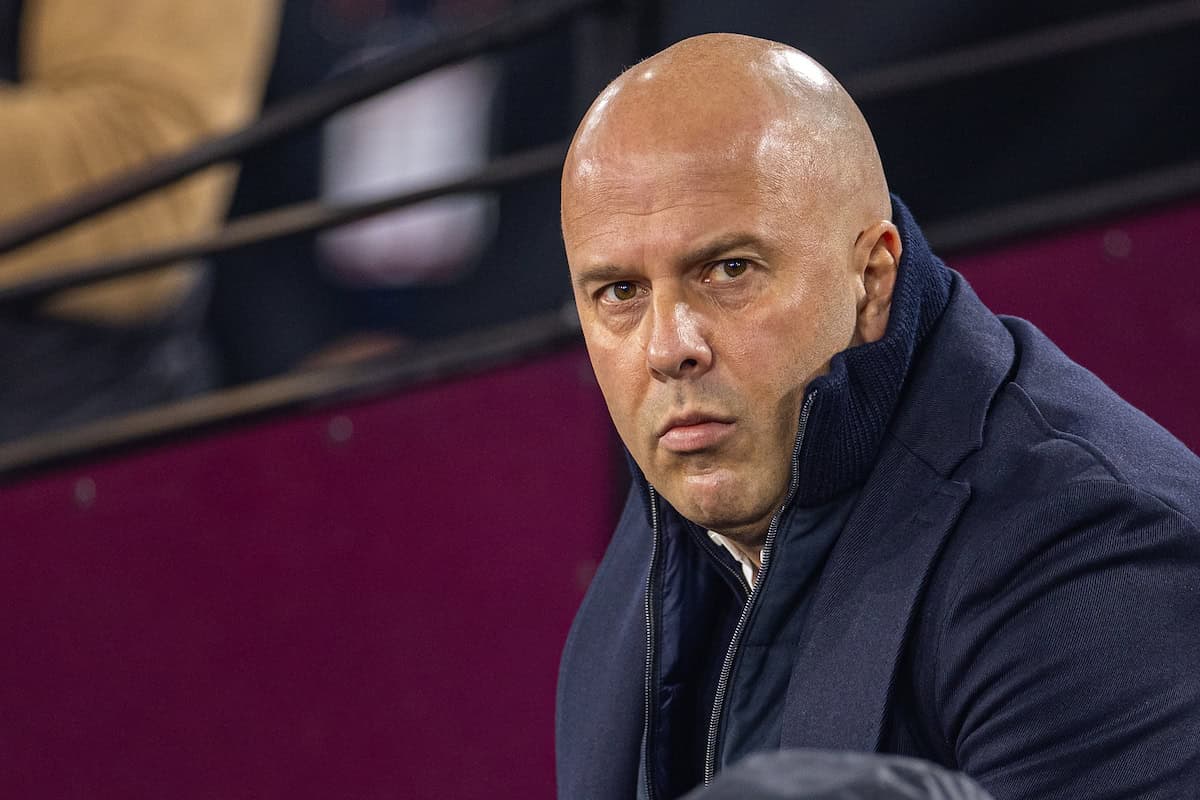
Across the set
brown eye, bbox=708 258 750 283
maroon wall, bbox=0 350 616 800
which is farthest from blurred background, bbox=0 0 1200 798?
brown eye, bbox=708 258 750 283

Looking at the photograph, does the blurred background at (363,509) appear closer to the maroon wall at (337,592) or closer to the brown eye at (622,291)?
the maroon wall at (337,592)

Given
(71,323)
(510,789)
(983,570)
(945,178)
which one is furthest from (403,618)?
(983,570)

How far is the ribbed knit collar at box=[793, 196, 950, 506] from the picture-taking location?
135 cm

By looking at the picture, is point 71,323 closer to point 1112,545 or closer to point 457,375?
point 457,375

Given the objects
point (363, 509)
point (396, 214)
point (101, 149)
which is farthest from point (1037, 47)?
point (396, 214)

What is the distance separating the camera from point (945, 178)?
9.11ft

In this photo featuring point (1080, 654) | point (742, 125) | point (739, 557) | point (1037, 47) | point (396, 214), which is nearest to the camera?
point (1080, 654)

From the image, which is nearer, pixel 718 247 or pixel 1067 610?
pixel 1067 610

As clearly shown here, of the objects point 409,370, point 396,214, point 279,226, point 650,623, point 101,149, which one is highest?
point 396,214

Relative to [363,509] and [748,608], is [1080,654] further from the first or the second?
[363,509]

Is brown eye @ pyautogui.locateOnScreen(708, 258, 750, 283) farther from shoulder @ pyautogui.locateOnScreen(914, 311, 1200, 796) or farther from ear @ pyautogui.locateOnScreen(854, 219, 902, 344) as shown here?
shoulder @ pyautogui.locateOnScreen(914, 311, 1200, 796)

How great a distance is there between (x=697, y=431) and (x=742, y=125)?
25 centimetres

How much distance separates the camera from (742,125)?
1.36 meters

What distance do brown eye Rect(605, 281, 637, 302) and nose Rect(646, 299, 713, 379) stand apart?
0.15 feet
